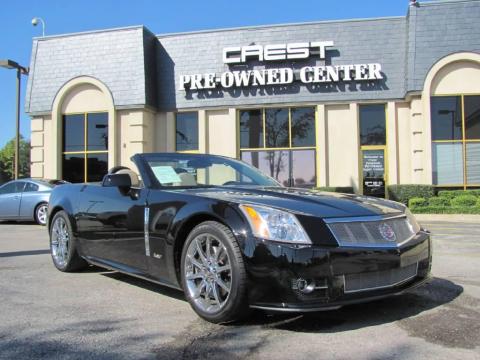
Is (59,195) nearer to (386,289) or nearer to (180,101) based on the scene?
(386,289)

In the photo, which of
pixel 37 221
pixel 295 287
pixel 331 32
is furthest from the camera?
pixel 331 32

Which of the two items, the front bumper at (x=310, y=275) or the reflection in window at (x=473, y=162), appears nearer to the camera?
the front bumper at (x=310, y=275)

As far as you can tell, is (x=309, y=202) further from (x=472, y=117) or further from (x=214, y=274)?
(x=472, y=117)

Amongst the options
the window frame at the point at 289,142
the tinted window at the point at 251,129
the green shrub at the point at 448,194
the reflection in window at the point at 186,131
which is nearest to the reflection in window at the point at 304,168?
the window frame at the point at 289,142

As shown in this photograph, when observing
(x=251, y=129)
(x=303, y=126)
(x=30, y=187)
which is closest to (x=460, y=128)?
(x=303, y=126)

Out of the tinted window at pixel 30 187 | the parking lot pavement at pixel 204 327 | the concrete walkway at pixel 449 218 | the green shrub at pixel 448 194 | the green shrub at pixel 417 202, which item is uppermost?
the tinted window at pixel 30 187

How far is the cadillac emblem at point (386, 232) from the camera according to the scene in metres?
3.97

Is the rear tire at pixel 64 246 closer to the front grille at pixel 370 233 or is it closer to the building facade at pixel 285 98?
the front grille at pixel 370 233

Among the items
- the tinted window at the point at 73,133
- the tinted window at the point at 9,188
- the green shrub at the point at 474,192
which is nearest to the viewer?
the tinted window at the point at 9,188

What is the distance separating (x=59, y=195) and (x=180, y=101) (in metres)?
13.9

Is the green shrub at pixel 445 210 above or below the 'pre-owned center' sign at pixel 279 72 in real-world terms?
below

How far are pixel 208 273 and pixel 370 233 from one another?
1295 millimetres

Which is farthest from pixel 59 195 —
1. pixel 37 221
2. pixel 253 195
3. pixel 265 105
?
pixel 265 105

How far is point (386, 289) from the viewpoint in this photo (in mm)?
3867
